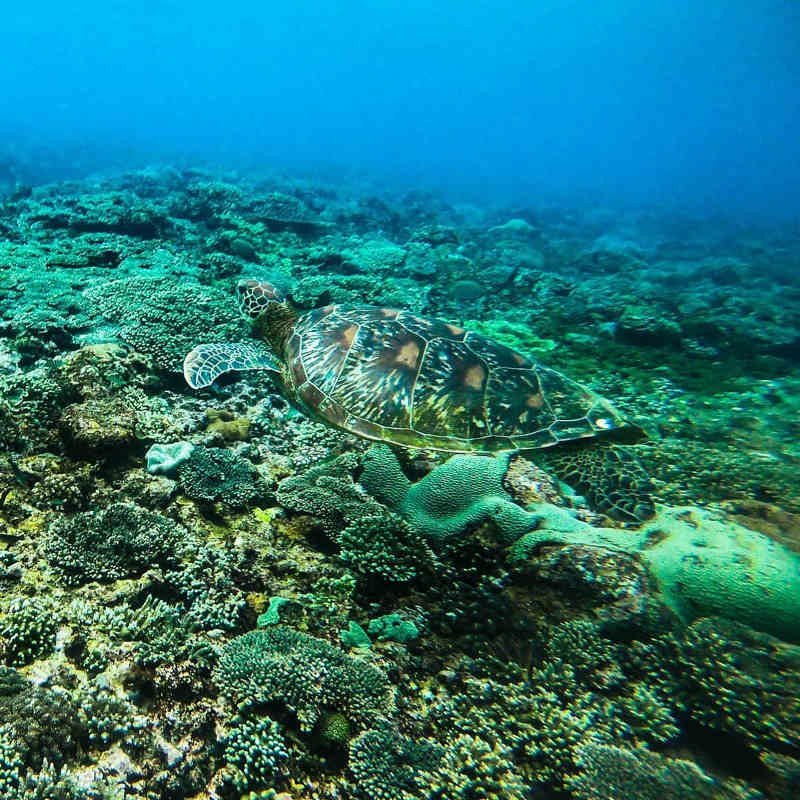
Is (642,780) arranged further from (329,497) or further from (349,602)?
(329,497)

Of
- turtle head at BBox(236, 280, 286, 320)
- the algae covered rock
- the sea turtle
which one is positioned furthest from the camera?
turtle head at BBox(236, 280, 286, 320)

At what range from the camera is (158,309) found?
5168 millimetres

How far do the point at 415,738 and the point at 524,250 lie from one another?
13778mm

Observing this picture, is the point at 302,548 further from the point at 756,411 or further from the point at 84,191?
the point at 84,191

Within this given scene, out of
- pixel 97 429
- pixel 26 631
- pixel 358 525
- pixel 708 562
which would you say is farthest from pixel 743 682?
pixel 97 429

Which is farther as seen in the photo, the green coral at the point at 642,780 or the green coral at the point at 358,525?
the green coral at the point at 358,525

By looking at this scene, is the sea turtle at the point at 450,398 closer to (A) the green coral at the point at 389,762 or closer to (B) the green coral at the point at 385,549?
(B) the green coral at the point at 385,549

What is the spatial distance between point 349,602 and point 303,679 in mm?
511

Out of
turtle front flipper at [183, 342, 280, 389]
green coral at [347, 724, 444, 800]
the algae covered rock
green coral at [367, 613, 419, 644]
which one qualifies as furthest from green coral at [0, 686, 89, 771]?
turtle front flipper at [183, 342, 280, 389]

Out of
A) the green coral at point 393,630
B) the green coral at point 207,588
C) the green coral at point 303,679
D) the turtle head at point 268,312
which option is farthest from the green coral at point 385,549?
the turtle head at point 268,312

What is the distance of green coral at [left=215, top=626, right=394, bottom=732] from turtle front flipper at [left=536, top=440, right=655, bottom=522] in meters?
2.05

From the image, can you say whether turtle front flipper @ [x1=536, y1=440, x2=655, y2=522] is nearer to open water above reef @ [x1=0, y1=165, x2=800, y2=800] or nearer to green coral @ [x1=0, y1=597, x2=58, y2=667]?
open water above reef @ [x1=0, y1=165, x2=800, y2=800]

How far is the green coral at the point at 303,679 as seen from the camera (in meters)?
1.89

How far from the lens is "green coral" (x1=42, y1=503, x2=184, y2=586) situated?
90.1 inches
